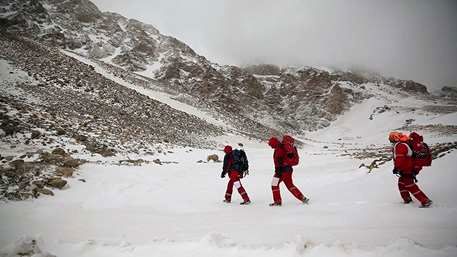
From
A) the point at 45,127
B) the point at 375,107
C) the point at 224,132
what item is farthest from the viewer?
the point at 375,107

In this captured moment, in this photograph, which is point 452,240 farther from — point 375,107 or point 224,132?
point 375,107

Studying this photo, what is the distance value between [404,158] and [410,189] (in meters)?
0.64

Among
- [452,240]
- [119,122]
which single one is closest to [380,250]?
[452,240]

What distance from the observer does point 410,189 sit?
6594mm

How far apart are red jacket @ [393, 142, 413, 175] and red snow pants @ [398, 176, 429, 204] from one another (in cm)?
15

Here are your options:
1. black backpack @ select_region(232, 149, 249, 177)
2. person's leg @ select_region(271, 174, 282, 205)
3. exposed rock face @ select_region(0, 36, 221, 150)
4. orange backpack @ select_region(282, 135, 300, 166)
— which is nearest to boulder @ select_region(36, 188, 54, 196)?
black backpack @ select_region(232, 149, 249, 177)

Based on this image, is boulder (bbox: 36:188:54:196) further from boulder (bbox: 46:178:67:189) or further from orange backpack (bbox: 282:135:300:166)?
orange backpack (bbox: 282:135:300:166)

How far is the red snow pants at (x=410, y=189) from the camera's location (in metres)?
6.45

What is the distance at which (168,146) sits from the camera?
80.7ft

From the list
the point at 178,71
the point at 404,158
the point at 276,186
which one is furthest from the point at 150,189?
the point at 178,71

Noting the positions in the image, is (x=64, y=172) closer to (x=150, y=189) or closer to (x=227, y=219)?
(x=150, y=189)

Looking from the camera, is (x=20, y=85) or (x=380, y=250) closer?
(x=380, y=250)

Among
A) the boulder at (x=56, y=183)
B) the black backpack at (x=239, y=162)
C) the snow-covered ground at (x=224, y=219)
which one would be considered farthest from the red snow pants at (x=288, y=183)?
the boulder at (x=56, y=183)

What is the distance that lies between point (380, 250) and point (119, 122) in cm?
2558
